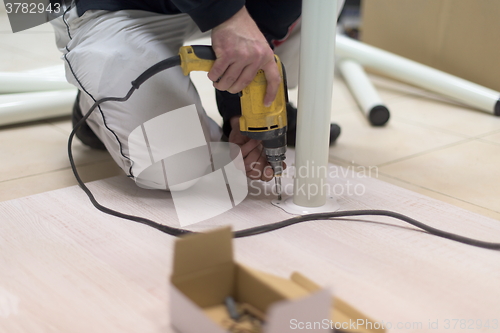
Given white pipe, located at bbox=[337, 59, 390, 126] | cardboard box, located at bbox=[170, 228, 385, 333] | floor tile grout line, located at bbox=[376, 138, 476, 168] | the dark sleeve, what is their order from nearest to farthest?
cardboard box, located at bbox=[170, 228, 385, 333] < the dark sleeve < floor tile grout line, located at bbox=[376, 138, 476, 168] < white pipe, located at bbox=[337, 59, 390, 126]

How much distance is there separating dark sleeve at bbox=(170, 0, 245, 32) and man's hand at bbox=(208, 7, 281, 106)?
0.01 m

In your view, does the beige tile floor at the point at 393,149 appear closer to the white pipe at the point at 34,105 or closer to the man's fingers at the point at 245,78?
the white pipe at the point at 34,105

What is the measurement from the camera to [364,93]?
1.83 m

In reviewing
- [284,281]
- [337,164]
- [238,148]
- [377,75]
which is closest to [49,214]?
[238,148]

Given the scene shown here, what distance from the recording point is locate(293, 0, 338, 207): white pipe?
0.87m

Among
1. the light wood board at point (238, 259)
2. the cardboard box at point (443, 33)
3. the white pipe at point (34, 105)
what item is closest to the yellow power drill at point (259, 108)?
the light wood board at point (238, 259)

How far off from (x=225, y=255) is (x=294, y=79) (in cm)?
101

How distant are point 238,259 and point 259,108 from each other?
303mm

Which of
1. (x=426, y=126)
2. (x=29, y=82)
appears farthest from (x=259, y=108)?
(x=29, y=82)

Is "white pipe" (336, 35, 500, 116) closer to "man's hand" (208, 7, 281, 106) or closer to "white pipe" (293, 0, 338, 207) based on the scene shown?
"white pipe" (293, 0, 338, 207)

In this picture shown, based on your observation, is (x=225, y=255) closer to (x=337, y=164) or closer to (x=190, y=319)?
(x=190, y=319)

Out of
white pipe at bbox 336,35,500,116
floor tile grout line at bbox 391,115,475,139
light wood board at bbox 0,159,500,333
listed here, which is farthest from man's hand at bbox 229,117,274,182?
white pipe at bbox 336,35,500,116

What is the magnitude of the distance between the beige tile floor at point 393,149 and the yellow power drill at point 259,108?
0.37m

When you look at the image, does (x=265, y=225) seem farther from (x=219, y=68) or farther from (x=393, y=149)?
(x=393, y=149)
